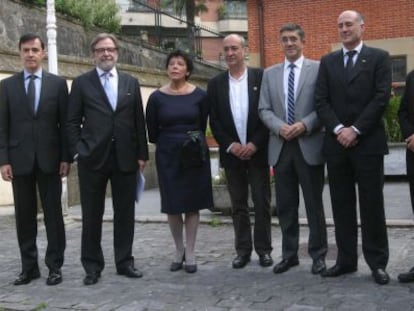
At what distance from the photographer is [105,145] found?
5.91 metres

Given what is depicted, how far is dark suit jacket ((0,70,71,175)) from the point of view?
5930 mm

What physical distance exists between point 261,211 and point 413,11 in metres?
11.0

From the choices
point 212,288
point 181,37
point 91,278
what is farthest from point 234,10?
point 212,288

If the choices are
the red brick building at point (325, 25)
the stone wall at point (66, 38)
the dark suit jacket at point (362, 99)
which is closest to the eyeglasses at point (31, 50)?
the dark suit jacket at point (362, 99)

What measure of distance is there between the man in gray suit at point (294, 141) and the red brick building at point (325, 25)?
34.2 feet

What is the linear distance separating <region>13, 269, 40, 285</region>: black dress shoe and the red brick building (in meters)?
11.9

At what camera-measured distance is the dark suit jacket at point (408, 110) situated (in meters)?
5.51

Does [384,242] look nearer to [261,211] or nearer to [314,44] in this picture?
[261,211]

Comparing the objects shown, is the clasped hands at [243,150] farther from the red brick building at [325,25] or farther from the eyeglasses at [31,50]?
the red brick building at [325,25]

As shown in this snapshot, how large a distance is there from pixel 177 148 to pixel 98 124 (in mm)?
789

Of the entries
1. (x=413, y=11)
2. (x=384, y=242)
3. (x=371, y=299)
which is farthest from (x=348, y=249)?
(x=413, y=11)

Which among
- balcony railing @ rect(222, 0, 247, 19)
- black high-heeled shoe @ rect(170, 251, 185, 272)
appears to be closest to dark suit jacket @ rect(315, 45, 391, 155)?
black high-heeled shoe @ rect(170, 251, 185, 272)

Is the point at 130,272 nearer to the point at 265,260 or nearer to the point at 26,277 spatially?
the point at 26,277

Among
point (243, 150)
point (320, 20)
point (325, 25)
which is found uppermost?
point (320, 20)
